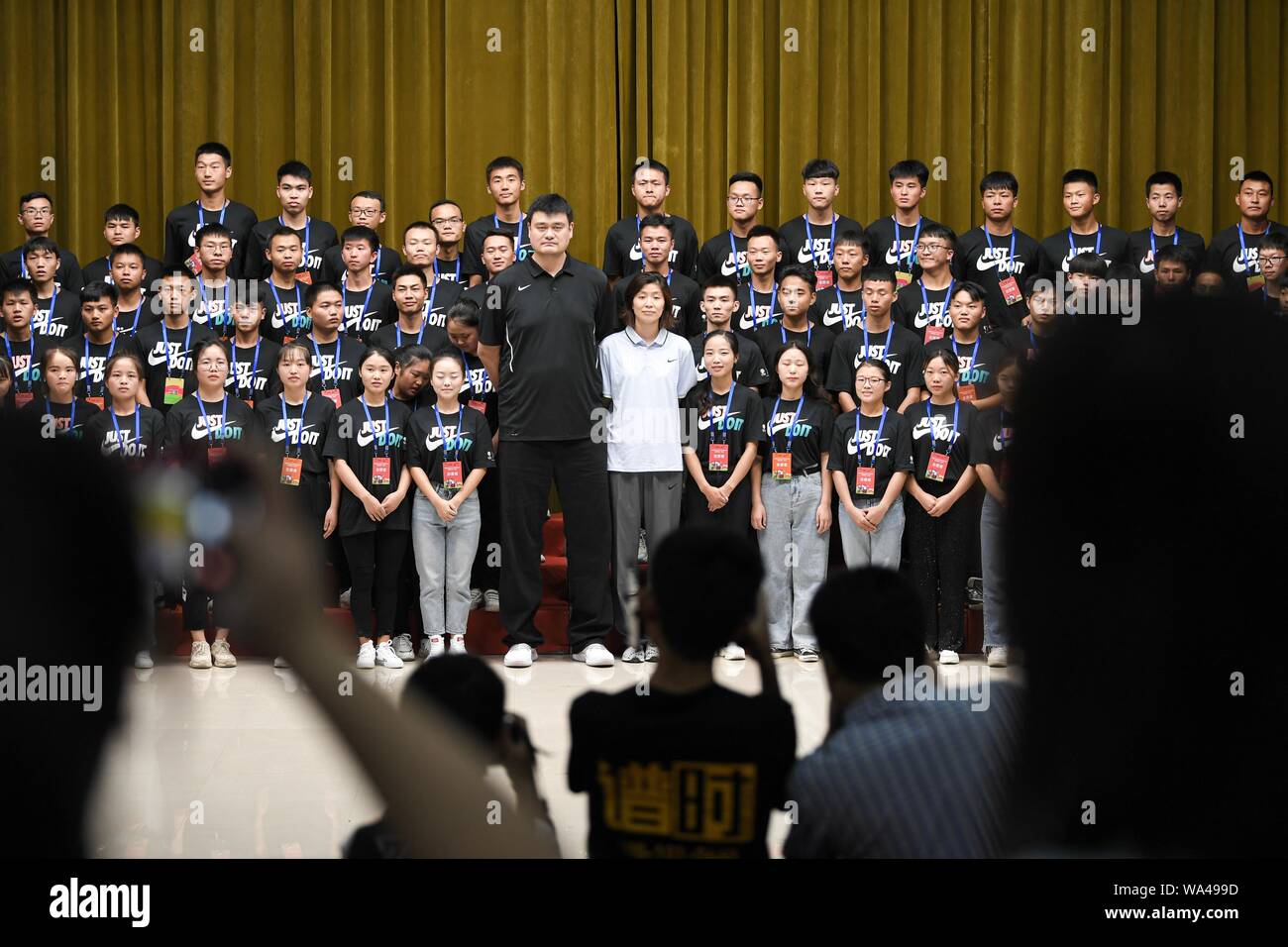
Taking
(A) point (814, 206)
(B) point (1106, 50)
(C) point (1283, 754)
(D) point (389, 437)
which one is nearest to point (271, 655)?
(C) point (1283, 754)

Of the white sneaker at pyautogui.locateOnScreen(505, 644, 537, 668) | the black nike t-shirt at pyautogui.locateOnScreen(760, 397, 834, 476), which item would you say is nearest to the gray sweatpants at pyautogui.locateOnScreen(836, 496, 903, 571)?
the black nike t-shirt at pyautogui.locateOnScreen(760, 397, 834, 476)

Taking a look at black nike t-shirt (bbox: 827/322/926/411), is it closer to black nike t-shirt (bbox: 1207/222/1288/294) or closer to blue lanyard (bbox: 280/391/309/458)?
black nike t-shirt (bbox: 1207/222/1288/294)

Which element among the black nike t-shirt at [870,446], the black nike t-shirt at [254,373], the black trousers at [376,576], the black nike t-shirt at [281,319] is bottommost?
the black trousers at [376,576]

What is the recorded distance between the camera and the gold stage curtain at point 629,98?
27.5 feet

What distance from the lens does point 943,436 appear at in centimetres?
583

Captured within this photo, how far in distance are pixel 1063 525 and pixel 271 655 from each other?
411 mm

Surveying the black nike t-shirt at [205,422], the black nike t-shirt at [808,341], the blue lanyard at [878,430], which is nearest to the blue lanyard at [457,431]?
the black nike t-shirt at [205,422]

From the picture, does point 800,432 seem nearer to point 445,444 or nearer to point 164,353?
point 445,444

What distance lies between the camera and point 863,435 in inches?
231

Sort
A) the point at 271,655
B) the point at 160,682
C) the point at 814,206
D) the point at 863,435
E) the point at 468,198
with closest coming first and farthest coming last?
the point at 271,655 → the point at 160,682 → the point at 863,435 → the point at 814,206 → the point at 468,198

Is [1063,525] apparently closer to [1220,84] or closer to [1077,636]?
[1077,636]

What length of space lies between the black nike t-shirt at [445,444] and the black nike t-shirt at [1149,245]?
3.53m

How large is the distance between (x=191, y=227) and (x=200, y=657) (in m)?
2.68

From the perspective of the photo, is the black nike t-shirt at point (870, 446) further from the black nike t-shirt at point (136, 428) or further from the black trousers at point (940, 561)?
the black nike t-shirt at point (136, 428)
